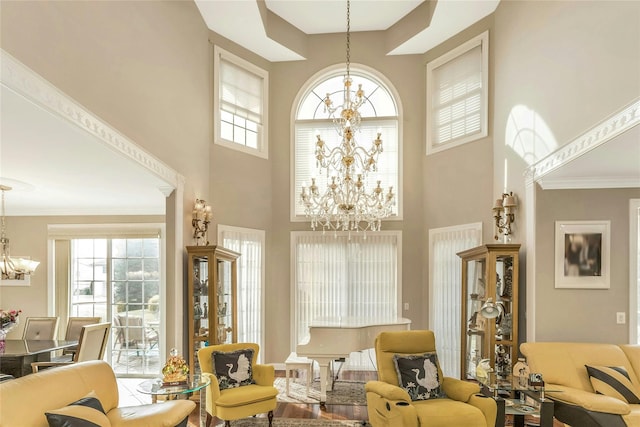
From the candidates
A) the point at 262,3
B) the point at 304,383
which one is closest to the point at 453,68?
the point at 262,3

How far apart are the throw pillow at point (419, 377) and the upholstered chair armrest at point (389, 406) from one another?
251 mm

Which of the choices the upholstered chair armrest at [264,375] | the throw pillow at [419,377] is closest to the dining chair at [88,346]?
the upholstered chair armrest at [264,375]

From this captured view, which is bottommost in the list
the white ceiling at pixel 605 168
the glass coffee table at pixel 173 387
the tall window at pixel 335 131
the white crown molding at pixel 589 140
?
the glass coffee table at pixel 173 387

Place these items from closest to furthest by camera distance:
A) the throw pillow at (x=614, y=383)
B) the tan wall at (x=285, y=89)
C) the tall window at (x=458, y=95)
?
the tan wall at (x=285, y=89), the throw pillow at (x=614, y=383), the tall window at (x=458, y=95)

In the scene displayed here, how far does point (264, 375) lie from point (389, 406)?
145 centimetres

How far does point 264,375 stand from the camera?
4.55 metres

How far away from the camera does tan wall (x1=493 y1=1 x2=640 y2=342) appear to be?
3.22 m

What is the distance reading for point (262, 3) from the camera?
6188 mm

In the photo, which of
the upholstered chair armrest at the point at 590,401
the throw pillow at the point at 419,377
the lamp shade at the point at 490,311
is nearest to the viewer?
the upholstered chair armrest at the point at 590,401

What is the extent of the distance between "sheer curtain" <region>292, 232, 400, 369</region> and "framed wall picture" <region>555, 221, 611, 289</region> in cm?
260

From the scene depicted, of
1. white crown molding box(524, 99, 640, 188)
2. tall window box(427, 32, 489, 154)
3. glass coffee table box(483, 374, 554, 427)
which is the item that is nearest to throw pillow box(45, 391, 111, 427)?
glass coffee table box(483, 374, 554, 427)

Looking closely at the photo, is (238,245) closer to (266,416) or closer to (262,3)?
(266,416)

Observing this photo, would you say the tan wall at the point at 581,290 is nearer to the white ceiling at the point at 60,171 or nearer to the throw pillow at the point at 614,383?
the throw pillow at the point at 614,383

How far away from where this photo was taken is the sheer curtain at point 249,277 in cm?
642
